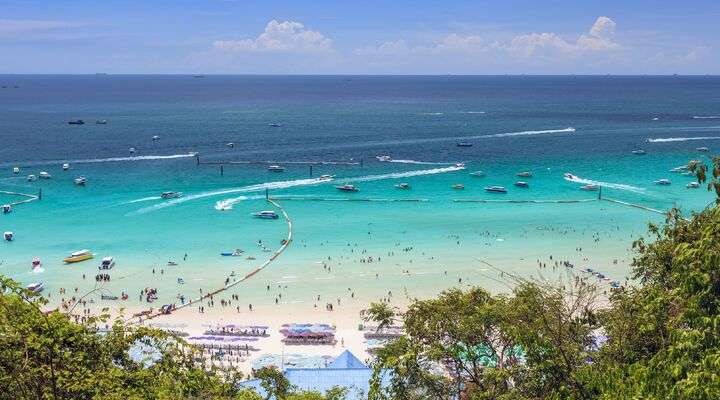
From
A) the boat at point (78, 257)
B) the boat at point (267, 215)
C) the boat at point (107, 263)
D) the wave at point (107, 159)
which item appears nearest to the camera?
the boat at point (107, 263)

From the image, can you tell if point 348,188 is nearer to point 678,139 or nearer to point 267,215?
point 267,215

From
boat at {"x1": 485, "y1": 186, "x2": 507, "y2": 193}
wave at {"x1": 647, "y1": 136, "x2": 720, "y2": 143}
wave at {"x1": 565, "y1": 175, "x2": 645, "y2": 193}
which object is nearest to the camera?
boat at {"x1": 485, "y1": 186, "x2": 507, "y2": 193}

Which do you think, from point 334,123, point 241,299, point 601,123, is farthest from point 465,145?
point 241,299

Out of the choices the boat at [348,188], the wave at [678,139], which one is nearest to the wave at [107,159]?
the boat at [348,188]

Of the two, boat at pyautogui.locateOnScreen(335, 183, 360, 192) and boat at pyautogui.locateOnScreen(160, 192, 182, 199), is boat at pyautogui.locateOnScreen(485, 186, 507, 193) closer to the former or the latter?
boat at pyautogui.locateOnScreen(335, 183, 360, 192)

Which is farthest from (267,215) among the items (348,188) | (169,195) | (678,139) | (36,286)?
(678,139)

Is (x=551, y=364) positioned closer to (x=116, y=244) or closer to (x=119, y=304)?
(x=119, y=304)

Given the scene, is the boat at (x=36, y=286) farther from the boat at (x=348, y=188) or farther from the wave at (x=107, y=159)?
the wave at (x=107, y=159)

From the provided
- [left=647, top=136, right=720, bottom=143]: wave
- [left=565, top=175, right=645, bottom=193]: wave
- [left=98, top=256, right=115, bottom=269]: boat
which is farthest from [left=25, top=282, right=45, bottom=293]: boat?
[left=647, top=136, right=720, bottom=143]: wave
